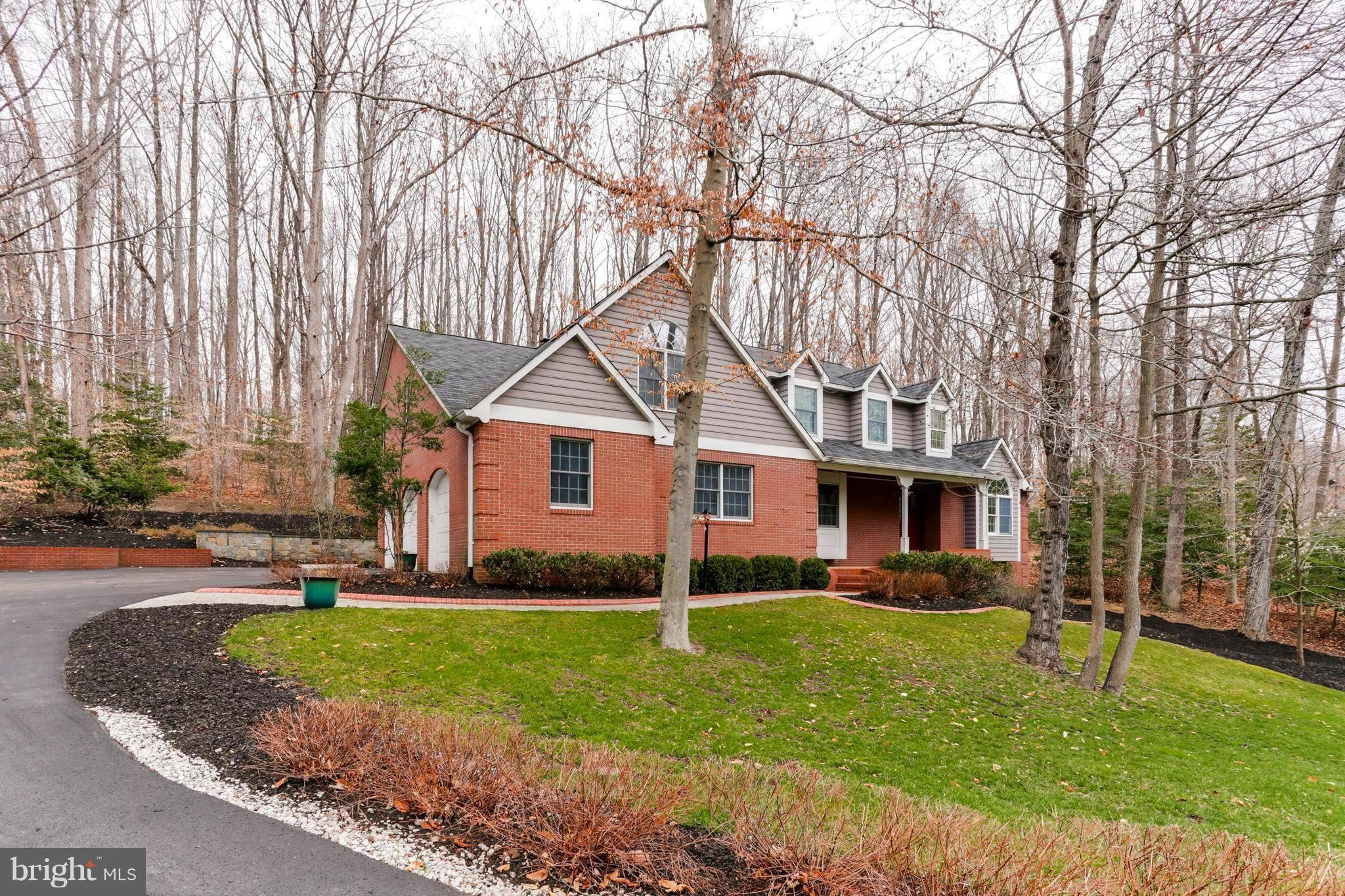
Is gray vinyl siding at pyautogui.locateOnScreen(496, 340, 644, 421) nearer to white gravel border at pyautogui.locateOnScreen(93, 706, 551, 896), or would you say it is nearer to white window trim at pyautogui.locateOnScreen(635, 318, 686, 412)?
white window trim at pyautogui.locateOnScreen(635, 318, 686, 412)

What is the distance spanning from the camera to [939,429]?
71.4 ft

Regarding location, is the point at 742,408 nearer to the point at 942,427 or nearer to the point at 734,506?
the point at 734,506

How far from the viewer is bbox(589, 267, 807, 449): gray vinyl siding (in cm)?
1478

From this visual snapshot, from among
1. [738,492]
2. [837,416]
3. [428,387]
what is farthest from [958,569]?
[428,387]

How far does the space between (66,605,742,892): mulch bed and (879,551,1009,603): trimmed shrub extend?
14095mm

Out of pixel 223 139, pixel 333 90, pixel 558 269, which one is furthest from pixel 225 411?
pixel 333 90

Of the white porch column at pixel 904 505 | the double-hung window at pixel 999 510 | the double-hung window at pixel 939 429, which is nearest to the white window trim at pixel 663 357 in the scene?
the white porch column at pixel 904 505

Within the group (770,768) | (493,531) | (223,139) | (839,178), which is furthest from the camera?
(223,139)

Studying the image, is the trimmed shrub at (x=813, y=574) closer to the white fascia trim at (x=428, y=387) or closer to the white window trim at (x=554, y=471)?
the white window trim at (x=554, y=471)

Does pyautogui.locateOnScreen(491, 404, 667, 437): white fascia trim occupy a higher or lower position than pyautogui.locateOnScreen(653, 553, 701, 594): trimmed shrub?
higher

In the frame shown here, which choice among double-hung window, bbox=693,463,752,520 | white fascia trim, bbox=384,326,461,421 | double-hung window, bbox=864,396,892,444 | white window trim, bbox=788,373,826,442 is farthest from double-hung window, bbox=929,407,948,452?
white fascia trim, bbox=384,326,461,421

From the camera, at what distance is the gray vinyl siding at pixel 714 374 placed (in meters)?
14.8

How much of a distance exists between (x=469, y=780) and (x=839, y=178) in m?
6.72

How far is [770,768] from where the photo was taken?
16.5ft
